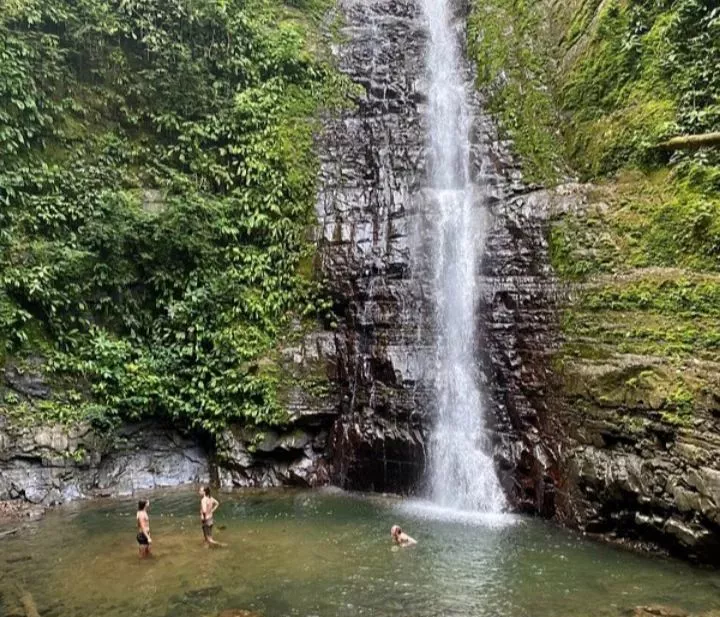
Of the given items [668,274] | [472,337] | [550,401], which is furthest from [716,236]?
[472,337]

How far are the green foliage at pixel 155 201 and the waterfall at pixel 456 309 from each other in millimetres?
3585

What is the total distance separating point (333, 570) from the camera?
9.67 m

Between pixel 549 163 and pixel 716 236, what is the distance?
6.13 m

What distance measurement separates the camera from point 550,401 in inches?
520

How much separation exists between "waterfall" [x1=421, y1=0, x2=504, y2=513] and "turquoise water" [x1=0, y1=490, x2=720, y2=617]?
127 centimetres

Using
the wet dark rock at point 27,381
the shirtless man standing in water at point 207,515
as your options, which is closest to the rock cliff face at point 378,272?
the shirtless man standing in water at point 207,515

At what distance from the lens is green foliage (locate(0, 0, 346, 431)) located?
15.8m

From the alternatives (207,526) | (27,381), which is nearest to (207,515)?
(207,526)

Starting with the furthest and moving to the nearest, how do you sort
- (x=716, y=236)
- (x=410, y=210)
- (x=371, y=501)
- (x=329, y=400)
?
(x=410, y=210) → (x=329, y=400) → (x=371, y=501) → (x=716, y=236)

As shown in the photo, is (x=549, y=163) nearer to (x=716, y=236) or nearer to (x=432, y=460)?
(x=716, y=236)

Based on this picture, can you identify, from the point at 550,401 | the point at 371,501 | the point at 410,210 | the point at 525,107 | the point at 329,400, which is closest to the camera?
the point at 550,401

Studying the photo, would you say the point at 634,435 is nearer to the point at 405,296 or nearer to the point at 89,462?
the point at 405,296

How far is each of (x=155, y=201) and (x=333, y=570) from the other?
12.4 metres

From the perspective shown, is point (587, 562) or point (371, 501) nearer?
point (587, 562)
